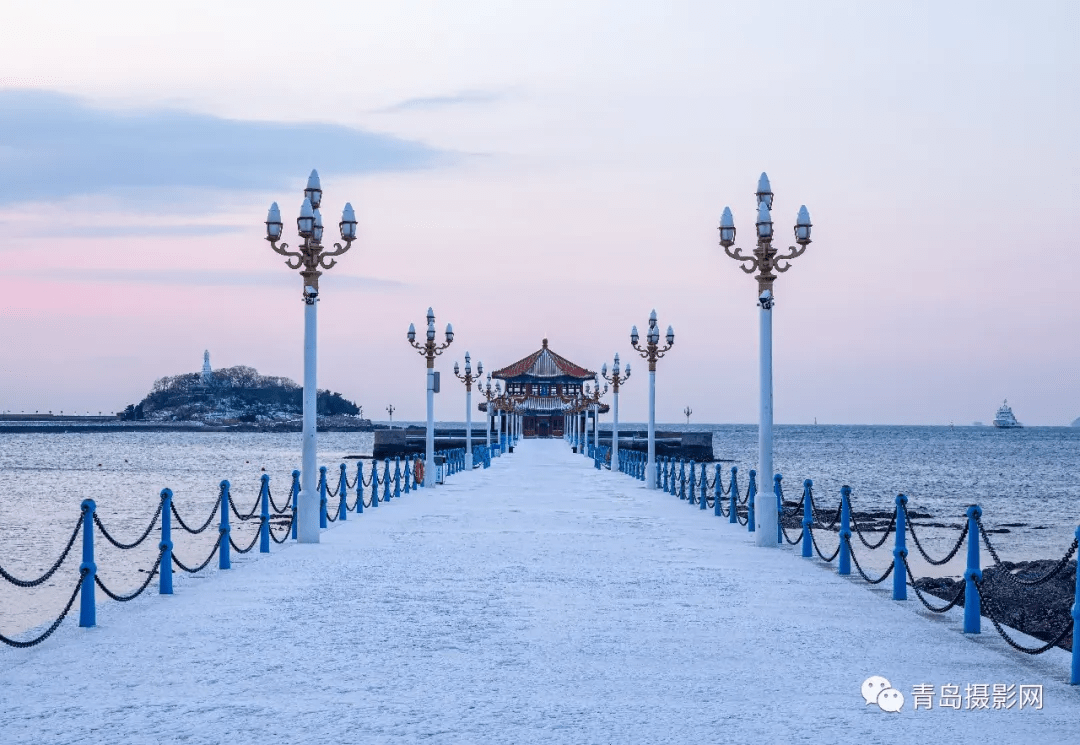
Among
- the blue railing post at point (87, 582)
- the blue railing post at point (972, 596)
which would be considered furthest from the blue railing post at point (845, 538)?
the blue railing post at point (87, 582)

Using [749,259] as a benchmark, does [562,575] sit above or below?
below

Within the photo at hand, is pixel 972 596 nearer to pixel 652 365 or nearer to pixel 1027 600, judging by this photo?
pixel 1027 600

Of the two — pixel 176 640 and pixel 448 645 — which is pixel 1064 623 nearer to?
pixel 448 645

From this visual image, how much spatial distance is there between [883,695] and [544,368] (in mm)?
100010

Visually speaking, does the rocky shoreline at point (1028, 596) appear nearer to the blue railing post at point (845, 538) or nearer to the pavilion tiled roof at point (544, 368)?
the blue railing post at point (845, 538)

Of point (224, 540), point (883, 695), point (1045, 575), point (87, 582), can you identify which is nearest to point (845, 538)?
point (1045, 575)

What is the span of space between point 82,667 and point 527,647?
134 inches

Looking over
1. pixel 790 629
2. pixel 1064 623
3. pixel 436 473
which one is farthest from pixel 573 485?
pixel 790 629

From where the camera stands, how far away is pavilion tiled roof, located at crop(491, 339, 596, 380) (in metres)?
105

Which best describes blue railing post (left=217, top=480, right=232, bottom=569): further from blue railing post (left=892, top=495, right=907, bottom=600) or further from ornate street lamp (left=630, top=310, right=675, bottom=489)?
ornate street lamp (left=630, top=310, right=675, bottom=489)

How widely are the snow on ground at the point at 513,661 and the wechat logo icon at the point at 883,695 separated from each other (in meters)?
0.09

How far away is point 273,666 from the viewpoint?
8188mm

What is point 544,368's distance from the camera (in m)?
107

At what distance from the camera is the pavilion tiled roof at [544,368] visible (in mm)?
105438
